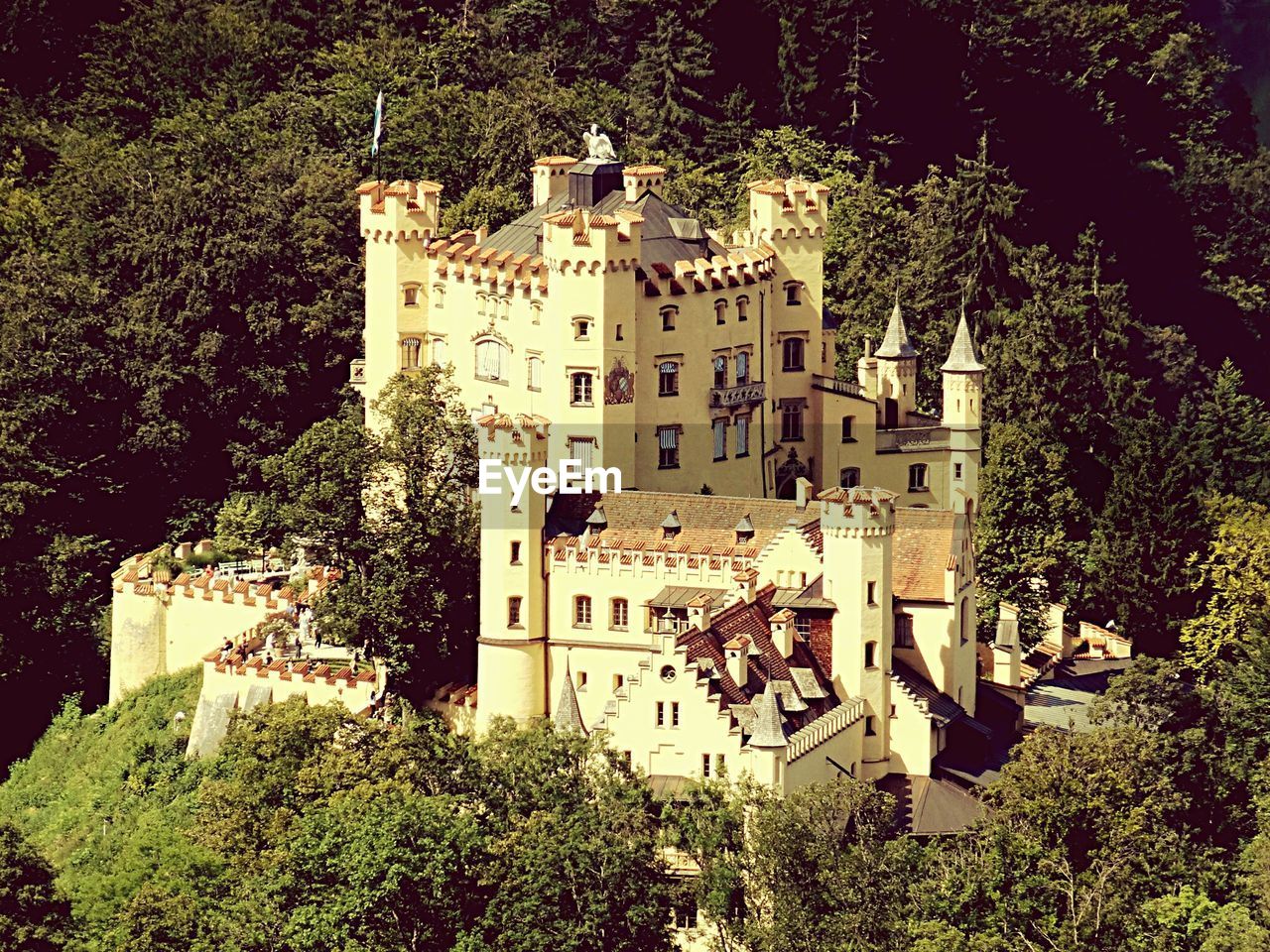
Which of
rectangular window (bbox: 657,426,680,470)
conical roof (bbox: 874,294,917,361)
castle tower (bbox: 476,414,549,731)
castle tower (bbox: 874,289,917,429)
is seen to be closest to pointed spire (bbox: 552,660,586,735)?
castle tower (bbox: 476,414,549,731)

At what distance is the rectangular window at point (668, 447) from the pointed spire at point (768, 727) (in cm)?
2066

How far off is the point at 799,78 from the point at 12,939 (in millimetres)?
65012

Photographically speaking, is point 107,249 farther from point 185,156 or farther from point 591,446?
point 591,446

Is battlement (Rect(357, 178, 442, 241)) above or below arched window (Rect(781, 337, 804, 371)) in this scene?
above

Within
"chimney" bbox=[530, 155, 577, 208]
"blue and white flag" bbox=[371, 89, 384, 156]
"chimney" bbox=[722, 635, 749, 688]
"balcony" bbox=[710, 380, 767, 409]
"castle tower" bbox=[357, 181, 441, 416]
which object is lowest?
"chimney" bbox=[722, 635, 749, 688]

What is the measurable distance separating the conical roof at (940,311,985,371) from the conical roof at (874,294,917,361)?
6.23ft

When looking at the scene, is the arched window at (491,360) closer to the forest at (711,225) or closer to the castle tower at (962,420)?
the forest at (711,225)

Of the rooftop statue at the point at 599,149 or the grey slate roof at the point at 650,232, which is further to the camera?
the rooftop statue at the point at 599,149

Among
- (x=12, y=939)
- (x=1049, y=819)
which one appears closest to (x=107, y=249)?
(x=12, y=939)

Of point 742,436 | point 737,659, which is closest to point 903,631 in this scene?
point 737,659

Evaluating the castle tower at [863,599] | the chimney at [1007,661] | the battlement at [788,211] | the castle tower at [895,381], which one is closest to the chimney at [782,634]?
the castle tower at [863,599]

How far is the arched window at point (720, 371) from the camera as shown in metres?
120

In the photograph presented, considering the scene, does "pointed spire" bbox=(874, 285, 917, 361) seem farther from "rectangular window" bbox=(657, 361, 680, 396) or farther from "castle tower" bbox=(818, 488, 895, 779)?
"castle tower" bbox=(818, 488, 895, 779)

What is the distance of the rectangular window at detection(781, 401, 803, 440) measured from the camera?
123125mm
